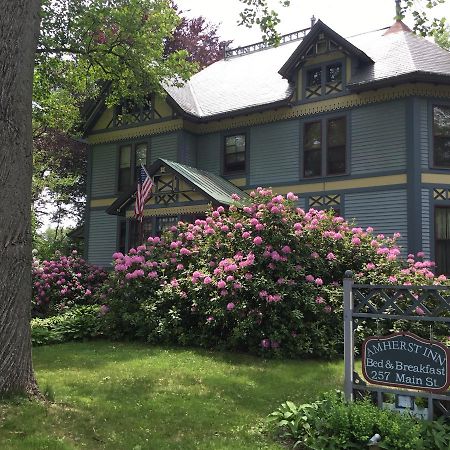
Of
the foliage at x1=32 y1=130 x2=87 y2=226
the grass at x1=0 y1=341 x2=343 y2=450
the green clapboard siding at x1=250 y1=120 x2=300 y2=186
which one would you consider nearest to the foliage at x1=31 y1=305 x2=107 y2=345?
the grass at x1=0 y1=341 x2=343 y2=450

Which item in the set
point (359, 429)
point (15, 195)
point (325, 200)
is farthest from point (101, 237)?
point (359, 429)

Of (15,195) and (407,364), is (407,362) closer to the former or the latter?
(407,364)

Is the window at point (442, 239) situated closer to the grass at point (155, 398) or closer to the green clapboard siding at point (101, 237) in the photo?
the grass at point (155, 398)

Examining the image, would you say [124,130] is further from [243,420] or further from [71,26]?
[243,420]

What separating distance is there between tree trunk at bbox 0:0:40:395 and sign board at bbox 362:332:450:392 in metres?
3.60

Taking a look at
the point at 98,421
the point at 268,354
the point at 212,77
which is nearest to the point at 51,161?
the point at 212,77

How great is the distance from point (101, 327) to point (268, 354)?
4069 mm

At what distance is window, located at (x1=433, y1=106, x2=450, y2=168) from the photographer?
14.9m

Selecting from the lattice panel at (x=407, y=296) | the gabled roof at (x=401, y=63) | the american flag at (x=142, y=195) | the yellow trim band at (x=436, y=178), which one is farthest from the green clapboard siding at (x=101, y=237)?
the lattice panel at (x=407, y=296)

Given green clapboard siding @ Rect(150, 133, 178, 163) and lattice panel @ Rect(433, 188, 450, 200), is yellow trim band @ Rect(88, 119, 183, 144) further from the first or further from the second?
lattice panel @ Rect(433, 188, 450, 200)

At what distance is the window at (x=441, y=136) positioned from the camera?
14.9 m

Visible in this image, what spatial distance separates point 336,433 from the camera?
4.61 m

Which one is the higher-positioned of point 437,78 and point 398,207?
point 437,78

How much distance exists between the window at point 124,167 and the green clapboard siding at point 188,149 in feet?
9.45
